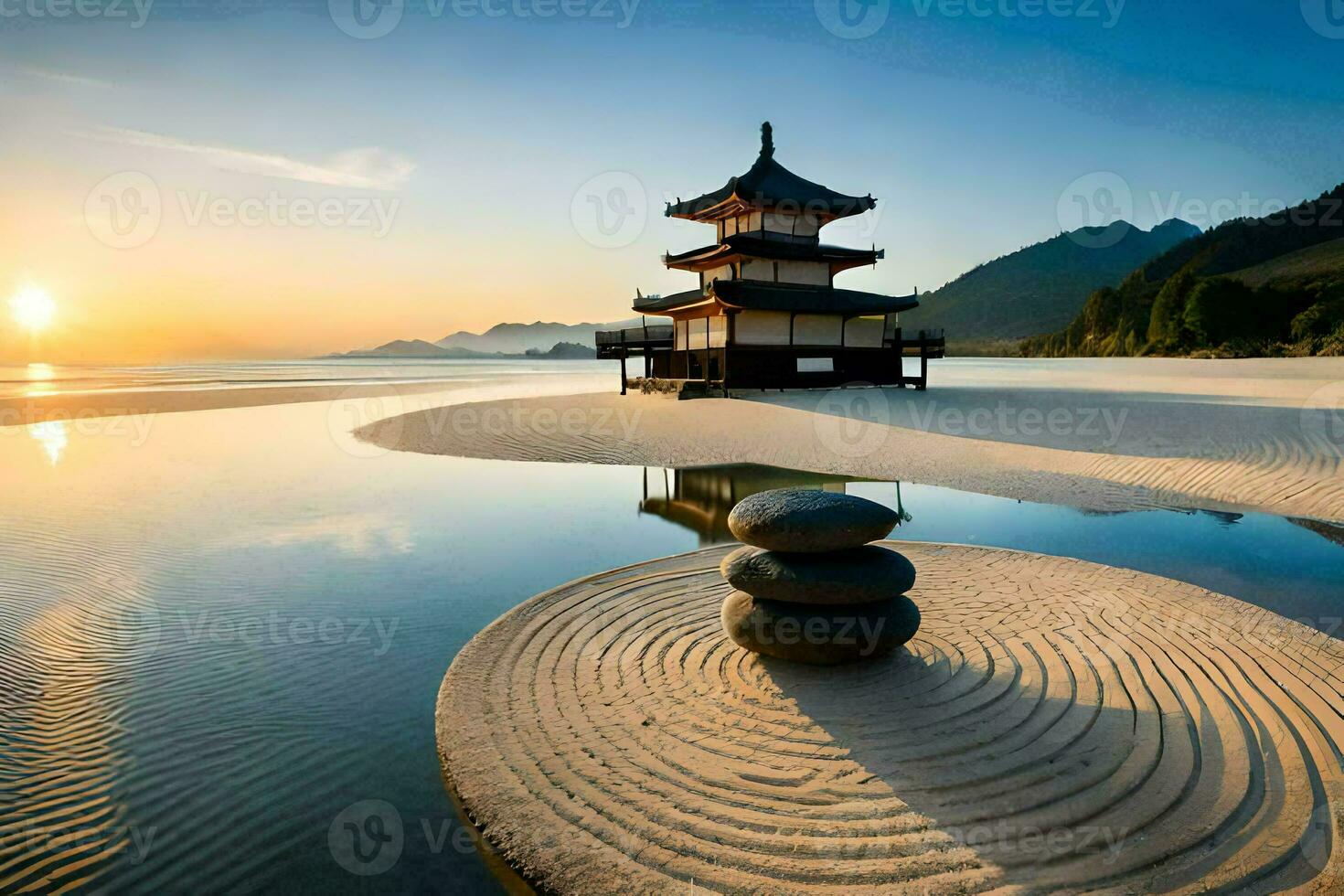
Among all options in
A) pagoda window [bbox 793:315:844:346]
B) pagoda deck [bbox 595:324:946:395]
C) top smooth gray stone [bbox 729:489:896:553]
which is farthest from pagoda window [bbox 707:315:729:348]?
top smooth gray stone [bbox 729:489:896:553]

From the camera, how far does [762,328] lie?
3166 centimetres

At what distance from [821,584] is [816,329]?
28.9 meters

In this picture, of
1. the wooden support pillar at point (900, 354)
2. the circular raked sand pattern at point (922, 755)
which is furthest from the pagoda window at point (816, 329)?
the circular raked sand pattern at point (922, 755)

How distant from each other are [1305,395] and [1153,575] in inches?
852

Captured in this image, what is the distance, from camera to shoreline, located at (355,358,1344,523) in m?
13.7

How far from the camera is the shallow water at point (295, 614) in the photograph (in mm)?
4059

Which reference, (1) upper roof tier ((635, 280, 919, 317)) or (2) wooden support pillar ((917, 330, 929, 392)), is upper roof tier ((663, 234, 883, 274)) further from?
(2) wooden support pillar ((917, 330, 929, 392))

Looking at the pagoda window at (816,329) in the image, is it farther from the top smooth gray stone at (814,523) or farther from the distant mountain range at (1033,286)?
the distant mountain range at (1033,286)

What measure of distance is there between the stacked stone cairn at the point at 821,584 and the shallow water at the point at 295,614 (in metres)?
2.84

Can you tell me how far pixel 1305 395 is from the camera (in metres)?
22.9

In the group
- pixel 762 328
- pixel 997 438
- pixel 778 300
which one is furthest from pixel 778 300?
pixel 997 438

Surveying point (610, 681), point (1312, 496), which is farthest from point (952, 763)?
point (1312, 496)

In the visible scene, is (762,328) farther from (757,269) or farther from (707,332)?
(757,269)

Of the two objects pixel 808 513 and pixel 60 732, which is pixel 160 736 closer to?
pixel 60 732
